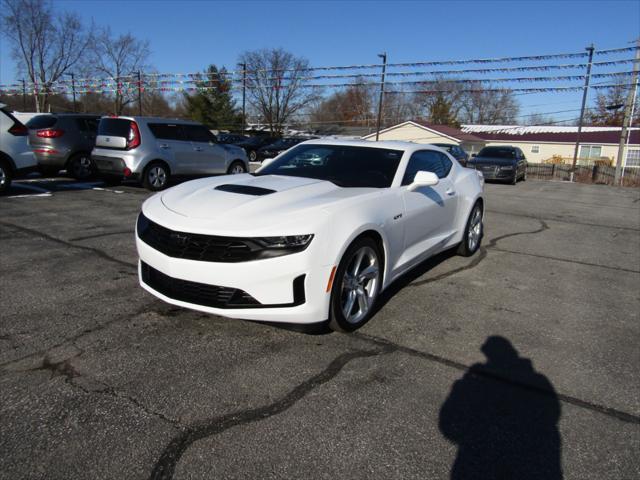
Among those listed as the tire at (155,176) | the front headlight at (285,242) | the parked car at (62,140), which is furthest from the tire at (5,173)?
the front headlight at (285,242)

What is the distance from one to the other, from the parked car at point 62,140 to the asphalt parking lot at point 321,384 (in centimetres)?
723

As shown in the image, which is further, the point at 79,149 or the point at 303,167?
the point at 79,149

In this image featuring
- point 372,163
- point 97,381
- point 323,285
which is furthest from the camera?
point 372,163

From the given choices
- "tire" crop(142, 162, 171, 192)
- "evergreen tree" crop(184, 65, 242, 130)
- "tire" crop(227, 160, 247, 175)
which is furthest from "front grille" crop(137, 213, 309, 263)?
"evergreen tree" crop(184, 65, 242, 130)

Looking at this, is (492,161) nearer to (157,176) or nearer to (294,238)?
(157,176)

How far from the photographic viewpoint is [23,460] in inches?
81.9

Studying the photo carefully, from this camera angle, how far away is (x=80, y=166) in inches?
466

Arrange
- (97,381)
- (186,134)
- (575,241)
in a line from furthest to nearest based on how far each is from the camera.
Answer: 1. (186,134)
2. (575,241)
3. (97,381)

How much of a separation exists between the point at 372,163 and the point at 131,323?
2562mm

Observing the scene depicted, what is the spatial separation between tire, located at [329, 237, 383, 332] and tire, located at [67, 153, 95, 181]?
10.5 metres

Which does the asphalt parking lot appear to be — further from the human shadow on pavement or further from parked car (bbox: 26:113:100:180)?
parked car (bbox: 26:113:100:180)

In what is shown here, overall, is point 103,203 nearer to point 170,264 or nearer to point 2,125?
point 2,125

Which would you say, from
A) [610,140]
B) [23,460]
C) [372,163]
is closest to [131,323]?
[23,460]

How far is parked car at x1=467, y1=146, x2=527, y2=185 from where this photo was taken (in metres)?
18.5
